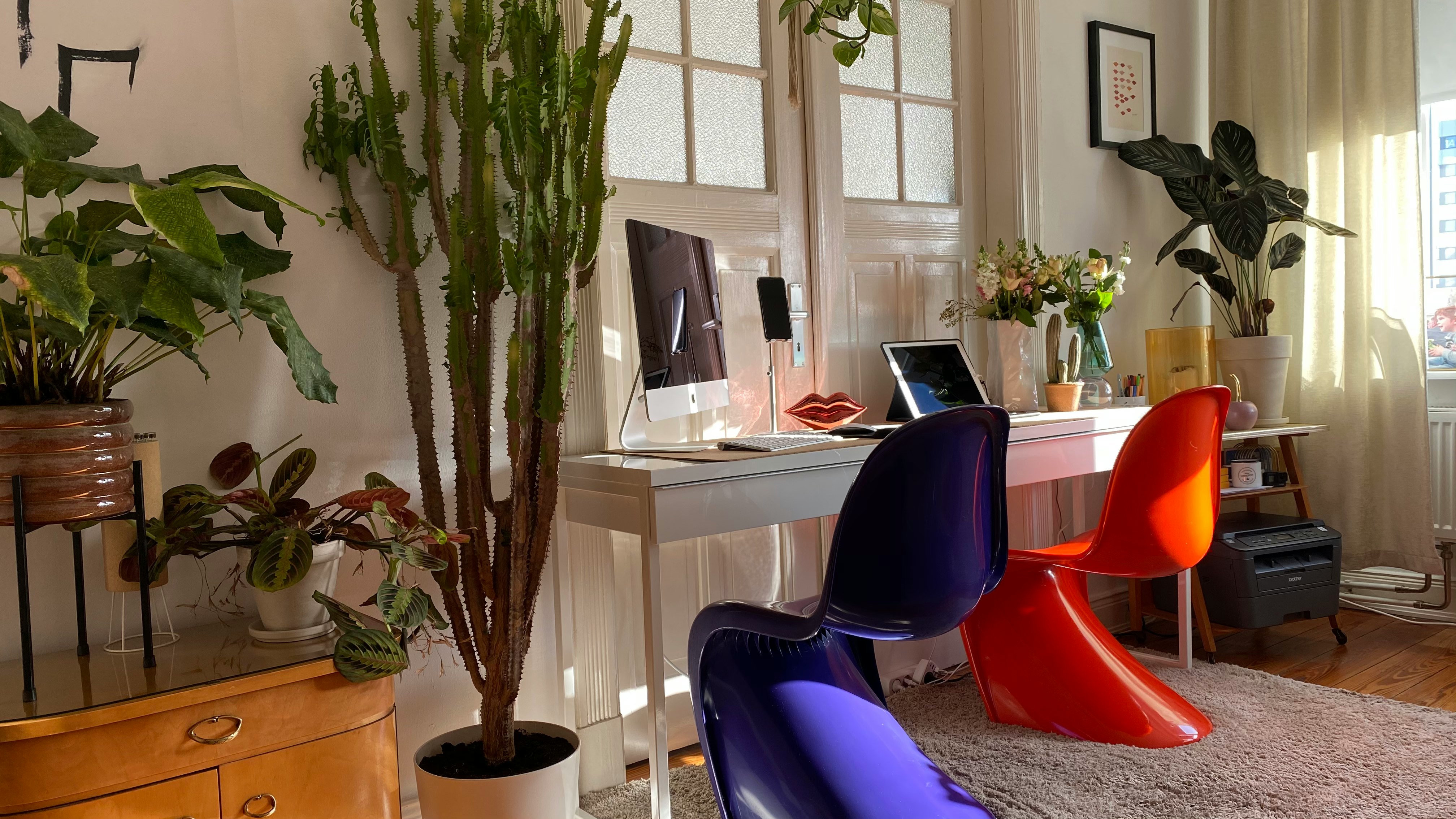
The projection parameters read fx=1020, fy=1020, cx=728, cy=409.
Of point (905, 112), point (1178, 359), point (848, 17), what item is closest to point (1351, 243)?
point (1178, 359)

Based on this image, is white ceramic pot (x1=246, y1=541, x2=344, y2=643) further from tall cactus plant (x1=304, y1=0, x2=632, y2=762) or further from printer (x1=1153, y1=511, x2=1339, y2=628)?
printer (x1=1153, y1=511, x2=1339, y2=628)

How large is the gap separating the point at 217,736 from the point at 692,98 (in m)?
1.79

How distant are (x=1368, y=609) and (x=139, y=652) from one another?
3.80 meters

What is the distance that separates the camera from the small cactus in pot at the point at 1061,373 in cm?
304

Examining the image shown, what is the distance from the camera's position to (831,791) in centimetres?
167

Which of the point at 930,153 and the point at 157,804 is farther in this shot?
the point at 930,153

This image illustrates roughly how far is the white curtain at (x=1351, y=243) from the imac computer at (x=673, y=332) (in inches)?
96.0

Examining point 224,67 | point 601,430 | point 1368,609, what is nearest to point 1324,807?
point 601,430

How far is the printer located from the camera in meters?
3.06

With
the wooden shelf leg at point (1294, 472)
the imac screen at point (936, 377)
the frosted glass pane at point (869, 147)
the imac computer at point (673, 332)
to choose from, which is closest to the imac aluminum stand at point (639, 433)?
the imac computer at point (673, 332)

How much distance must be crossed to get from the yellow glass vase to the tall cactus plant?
2.28m

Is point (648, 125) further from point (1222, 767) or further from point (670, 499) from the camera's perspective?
point (1222, 767)

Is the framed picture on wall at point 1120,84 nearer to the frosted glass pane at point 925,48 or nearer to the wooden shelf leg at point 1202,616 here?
the frosted glass pane at point 925,48

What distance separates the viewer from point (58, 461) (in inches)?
54.3
